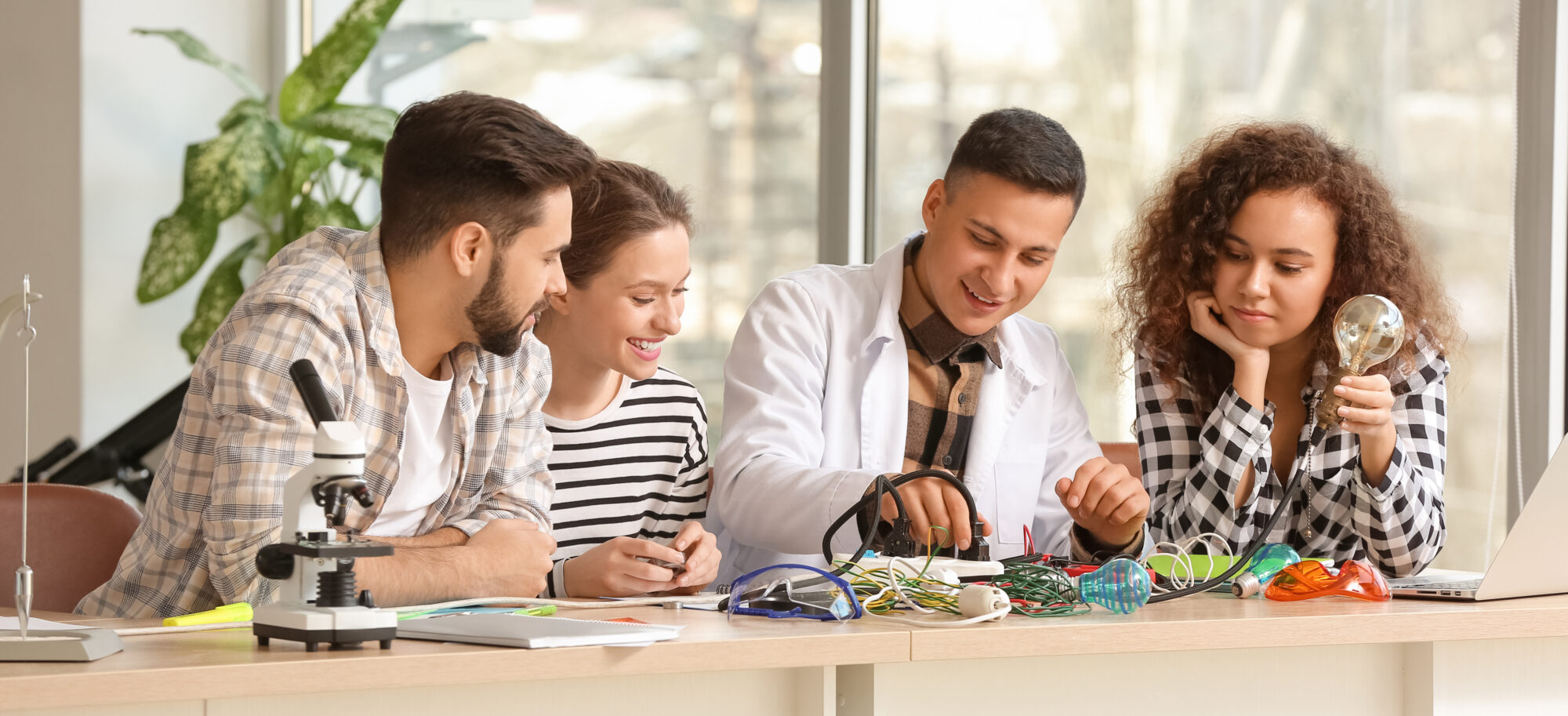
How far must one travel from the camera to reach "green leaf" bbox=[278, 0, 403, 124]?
3.80 meters

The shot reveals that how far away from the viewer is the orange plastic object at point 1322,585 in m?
1.54

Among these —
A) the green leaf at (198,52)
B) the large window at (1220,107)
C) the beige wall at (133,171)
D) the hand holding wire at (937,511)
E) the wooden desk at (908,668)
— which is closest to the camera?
the wooden desk at (908,668)

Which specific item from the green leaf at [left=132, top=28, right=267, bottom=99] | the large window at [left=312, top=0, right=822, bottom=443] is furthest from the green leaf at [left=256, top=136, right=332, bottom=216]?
the large window at [left=312, top=0, right=822, bottom=443]

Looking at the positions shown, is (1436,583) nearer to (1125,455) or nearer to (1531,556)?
(1531,556)

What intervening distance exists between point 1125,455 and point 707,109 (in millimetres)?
2138

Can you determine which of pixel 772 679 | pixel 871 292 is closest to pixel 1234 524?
pixel 871 292

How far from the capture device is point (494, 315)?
173 centimetres

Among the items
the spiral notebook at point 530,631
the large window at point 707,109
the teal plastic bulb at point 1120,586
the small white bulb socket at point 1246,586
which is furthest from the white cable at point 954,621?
the large window at point 707,109

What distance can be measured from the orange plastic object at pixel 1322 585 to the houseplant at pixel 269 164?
2.94 metres

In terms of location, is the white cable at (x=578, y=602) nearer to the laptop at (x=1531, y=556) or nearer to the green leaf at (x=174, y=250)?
the laptop at (x=1531, y=556)

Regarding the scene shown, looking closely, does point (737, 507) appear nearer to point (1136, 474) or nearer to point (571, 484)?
point (571, 484)

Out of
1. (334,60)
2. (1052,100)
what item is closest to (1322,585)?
(1052,100)

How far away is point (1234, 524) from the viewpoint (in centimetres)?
203

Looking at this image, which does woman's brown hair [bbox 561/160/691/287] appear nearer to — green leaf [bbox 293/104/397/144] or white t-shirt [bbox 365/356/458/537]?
white t-shirt [bbox 365/356/458/537]
